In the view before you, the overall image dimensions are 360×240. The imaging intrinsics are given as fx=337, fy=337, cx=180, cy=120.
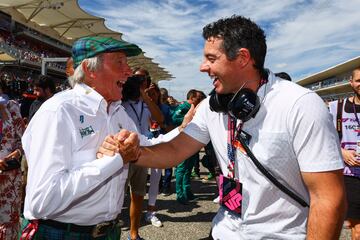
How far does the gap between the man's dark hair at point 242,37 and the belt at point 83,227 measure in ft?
4.12

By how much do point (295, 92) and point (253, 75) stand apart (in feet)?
1.12

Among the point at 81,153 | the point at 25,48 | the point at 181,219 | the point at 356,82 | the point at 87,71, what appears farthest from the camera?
the point at 25,48

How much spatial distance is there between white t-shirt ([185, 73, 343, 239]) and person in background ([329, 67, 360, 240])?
2.45 metres

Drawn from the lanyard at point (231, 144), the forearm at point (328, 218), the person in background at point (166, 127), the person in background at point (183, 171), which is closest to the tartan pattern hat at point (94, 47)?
the lanyard at point (231, 144)

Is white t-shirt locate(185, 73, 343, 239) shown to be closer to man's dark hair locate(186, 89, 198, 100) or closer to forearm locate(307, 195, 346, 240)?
forearm locate(307, 195, 346, 240)

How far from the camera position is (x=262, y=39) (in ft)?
Result: 6.51

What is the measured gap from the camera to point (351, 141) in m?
3.97

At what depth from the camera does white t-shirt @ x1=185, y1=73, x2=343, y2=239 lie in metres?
1.58

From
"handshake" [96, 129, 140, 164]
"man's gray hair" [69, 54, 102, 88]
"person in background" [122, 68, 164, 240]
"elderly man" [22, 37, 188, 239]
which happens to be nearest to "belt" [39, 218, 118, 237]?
"elderly man" [22, 37, 188, 239]

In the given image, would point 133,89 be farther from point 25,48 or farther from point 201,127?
point 25,48

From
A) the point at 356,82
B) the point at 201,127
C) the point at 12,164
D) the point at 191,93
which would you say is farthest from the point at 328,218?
the point at 191,93

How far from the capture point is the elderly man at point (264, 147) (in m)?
1.56

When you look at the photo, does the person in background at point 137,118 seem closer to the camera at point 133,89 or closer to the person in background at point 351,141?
the camera at point 133,89

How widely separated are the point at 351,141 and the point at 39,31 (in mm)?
47607
